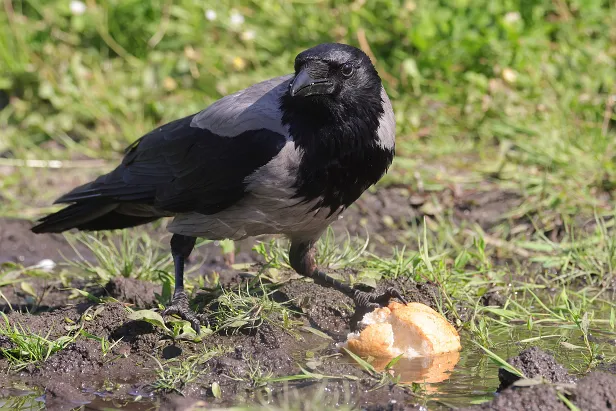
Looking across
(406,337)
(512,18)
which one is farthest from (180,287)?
(512,18)

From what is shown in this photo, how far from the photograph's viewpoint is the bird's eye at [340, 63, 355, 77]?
414 cm

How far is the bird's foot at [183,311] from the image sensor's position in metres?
4.05

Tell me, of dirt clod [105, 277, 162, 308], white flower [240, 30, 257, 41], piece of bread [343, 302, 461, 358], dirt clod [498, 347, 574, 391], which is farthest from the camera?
white flower [240, 30, 257, 41]

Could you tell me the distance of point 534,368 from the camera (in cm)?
333

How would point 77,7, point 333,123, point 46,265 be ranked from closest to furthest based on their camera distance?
point 333,123 < point 46,265 < point 77,7

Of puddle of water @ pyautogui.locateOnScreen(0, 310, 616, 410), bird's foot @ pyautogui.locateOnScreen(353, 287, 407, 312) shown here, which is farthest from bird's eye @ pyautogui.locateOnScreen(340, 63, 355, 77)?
puddle of water @ pyautogui.locateOnScreen(0, 310, 616, 410)

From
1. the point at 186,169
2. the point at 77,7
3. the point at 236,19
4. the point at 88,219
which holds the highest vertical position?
the point at 77,7

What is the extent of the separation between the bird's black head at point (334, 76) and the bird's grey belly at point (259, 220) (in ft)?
1.60

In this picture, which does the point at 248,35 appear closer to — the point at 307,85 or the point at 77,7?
the point at 77,7

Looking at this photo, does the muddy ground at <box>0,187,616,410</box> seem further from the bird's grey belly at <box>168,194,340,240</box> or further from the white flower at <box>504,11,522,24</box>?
the white flower at <box>504,11,522,24</box>

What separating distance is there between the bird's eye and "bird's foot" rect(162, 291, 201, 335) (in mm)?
1266

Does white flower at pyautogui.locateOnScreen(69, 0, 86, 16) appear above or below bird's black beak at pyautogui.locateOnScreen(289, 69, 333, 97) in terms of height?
above

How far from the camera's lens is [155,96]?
7664 millimetres

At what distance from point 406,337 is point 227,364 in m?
0.75
